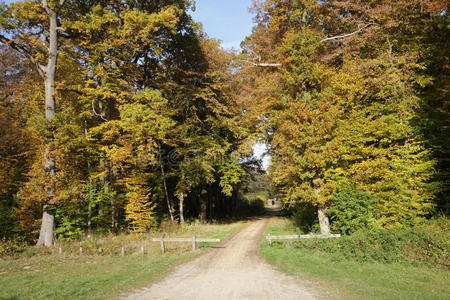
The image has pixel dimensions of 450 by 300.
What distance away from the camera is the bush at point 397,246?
10398 mm

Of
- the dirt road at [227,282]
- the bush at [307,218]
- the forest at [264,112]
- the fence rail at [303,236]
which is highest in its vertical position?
the forest at [264,112]

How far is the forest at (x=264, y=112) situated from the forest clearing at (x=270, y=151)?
0.35ft

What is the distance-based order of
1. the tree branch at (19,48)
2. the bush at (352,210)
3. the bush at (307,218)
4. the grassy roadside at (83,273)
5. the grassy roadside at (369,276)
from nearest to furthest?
the grassy roadside at (369,276) → the grassy roadside at (83,273) → the bush at (352,210) → the tree branch at (19,48) → the bush at (307,218)

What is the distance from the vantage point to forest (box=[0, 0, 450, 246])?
14078 mm

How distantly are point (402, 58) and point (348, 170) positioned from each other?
6.72 meters

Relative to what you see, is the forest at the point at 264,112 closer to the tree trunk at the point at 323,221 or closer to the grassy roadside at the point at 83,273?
the tree trunk at the point at 323,221

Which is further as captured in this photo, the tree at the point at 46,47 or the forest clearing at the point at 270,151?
the tree at the point at 46,47

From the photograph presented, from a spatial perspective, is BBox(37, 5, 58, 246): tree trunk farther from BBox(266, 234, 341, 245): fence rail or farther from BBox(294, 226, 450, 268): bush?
BBox(294, 226, 450, 268): bush

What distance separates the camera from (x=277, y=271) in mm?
10586

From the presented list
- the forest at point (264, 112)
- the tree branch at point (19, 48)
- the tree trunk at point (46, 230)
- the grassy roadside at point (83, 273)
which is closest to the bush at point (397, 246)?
the forest at point (264, 112)

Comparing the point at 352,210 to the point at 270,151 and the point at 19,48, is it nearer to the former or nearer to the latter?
the point at 270,151

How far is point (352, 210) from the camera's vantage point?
13969 millimetres

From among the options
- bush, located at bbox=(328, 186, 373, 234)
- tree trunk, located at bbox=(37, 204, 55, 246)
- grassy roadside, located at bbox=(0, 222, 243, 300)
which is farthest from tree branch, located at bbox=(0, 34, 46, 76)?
bush, located at bbox=(328, 186, 373, 234)

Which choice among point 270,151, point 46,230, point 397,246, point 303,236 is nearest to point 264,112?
point 270,151
